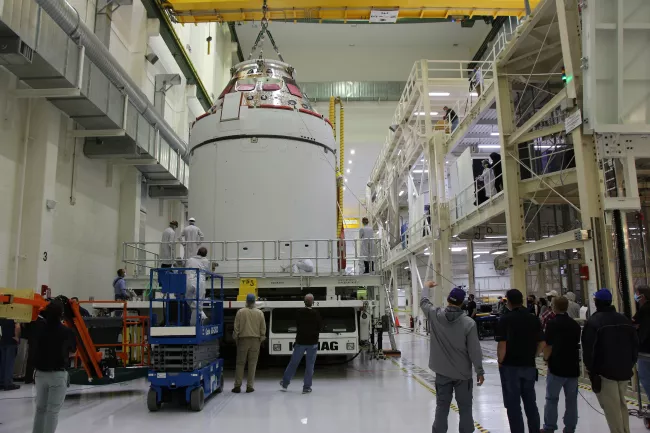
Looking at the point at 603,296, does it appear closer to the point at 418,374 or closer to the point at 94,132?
the point at 418,374

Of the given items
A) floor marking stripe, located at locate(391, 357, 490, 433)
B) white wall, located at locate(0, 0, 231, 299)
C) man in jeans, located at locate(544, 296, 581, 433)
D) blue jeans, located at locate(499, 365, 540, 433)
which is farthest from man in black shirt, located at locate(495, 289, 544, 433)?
white wall, located at locate(0, 0, 231, 299)

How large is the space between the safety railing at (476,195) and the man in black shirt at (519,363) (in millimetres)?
8821

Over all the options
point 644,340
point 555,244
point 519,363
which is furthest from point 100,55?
point 644,340

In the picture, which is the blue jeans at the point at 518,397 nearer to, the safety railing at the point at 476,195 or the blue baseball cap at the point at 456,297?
the blue baseball cap at the point at 456,297

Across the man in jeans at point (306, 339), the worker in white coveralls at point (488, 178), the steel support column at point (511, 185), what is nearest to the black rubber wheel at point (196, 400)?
the man in jeans at point (306, 339)

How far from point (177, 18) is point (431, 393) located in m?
15.7

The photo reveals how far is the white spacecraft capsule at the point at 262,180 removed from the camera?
10.5 meters

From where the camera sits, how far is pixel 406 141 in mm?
23109

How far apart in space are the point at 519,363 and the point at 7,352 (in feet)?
25.3

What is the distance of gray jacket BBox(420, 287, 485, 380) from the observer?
4.47 meters

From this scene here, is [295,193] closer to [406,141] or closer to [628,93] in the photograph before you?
[628,93]

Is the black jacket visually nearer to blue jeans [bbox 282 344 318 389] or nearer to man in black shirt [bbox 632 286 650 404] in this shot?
man in black shirt [bbox 632 286 650 404]

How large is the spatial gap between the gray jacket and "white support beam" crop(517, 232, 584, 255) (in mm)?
5999

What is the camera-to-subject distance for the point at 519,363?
4805mm
